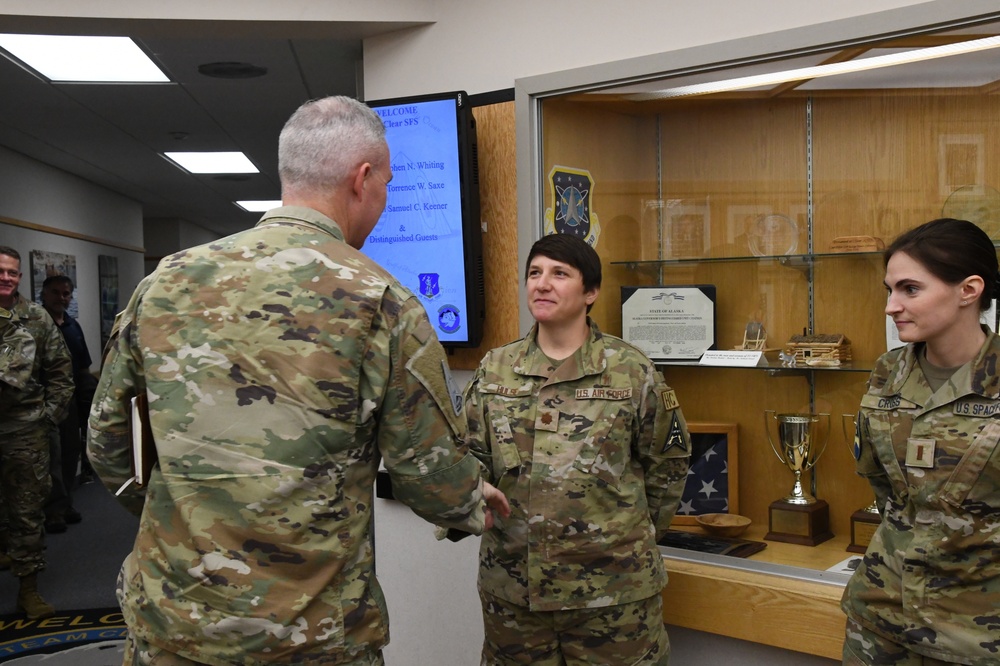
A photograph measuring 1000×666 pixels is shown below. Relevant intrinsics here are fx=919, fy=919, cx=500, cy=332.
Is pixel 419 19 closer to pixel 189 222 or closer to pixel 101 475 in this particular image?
pixel 101 475

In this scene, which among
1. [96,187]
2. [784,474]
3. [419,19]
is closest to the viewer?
[784,474]

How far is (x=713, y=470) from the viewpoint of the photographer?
3.40m

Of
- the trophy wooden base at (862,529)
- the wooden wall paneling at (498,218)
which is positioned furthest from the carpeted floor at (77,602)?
the trophy wooden base at (862,529)

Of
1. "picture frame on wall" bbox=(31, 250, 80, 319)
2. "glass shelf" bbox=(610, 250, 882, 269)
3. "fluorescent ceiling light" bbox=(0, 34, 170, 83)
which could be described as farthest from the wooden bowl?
"picture frame on wall" bbox=(31, 250, 80, 319)

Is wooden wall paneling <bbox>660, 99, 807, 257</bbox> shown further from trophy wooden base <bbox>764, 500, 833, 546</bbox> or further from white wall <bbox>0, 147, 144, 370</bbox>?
white wall <bbox>0, 147, 144, 370</bbox>

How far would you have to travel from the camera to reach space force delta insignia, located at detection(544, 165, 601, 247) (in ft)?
10.8

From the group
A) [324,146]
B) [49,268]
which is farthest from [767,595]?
[49,268]

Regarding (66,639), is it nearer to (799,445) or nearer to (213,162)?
(799,445)

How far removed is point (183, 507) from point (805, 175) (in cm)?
245

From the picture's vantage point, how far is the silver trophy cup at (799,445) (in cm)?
319

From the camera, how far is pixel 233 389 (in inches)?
64.2

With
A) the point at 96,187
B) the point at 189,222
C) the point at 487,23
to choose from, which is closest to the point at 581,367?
the point at 487,23

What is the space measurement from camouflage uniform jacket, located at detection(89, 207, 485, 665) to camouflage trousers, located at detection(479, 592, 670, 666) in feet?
2.85

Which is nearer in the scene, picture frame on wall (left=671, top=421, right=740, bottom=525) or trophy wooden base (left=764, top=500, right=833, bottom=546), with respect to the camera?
trophy wooden base (left=764, top=500, right=833, bottom=546)
